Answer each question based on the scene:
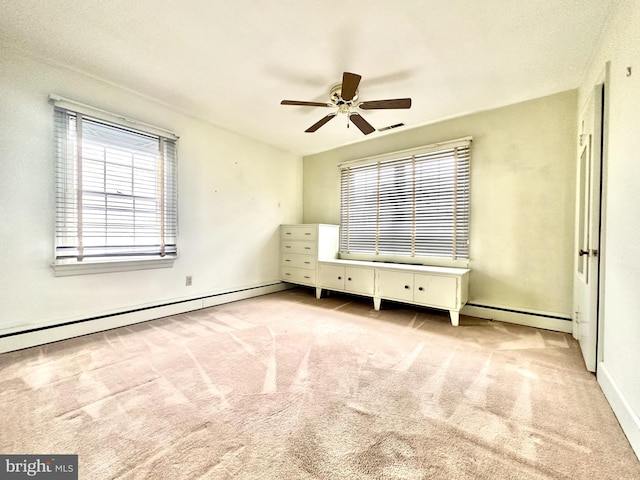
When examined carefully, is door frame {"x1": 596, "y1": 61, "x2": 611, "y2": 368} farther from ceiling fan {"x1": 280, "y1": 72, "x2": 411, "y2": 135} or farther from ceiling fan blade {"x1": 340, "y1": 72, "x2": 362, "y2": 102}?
ceiling fan blade {"x1": 340, "y1": 72, "x2": 362, "y2": 102}

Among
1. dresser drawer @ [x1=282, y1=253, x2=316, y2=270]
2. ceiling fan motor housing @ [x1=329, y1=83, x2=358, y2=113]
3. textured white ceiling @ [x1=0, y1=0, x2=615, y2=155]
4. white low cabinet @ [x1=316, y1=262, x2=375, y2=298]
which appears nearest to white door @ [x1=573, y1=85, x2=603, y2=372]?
textured white ceiling @ [x1=0, y1=0, x2=615, y2=155]

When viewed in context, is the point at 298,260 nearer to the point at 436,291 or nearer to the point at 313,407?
the point at 436,291

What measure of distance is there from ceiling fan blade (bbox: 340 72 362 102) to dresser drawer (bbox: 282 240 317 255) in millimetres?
2317

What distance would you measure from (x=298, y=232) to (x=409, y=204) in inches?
70.9

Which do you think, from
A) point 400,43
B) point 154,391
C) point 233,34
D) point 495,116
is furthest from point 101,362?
point 495,116

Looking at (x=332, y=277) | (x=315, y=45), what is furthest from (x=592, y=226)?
(x=332, y=277)

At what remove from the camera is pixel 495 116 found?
307cm

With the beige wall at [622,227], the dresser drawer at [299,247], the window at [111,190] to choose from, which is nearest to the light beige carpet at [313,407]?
the beige wall at [622,227]

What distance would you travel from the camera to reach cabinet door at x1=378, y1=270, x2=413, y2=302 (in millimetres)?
3178

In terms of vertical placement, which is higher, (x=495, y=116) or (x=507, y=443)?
(x=495, y=116)

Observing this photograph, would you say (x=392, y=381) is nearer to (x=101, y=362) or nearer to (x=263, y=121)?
(x=101, y=362)

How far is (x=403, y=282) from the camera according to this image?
10.6 feet

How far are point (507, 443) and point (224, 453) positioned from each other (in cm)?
131

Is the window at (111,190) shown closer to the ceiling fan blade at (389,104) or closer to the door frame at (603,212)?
the ceiling fan blade at (389,104)
